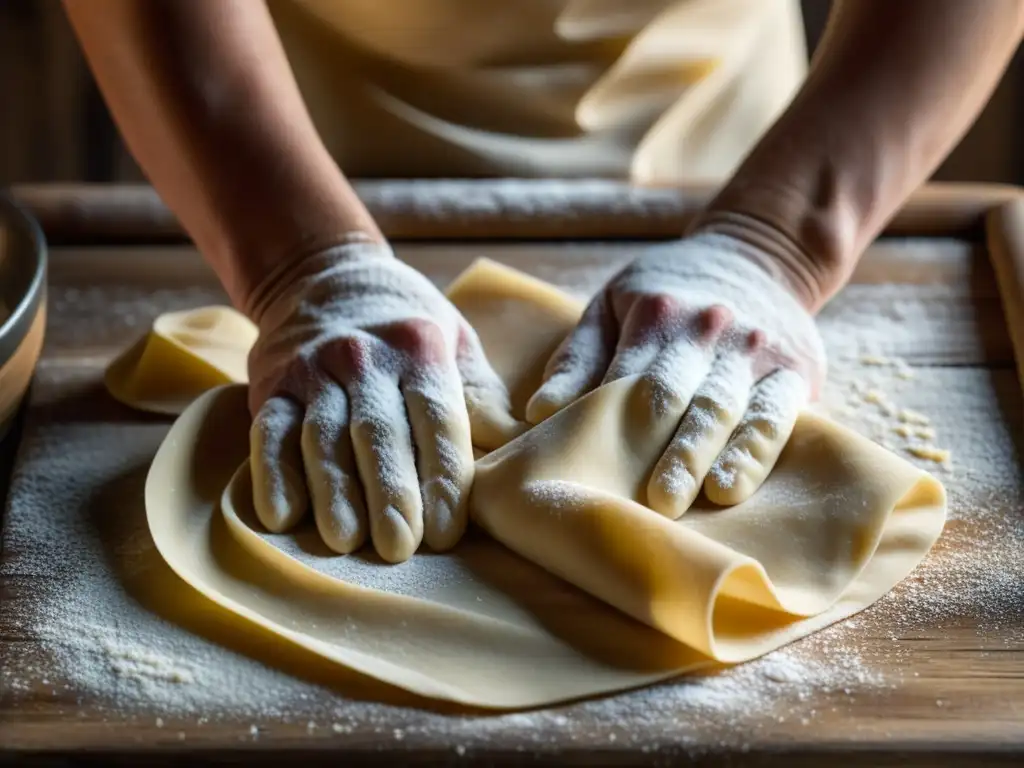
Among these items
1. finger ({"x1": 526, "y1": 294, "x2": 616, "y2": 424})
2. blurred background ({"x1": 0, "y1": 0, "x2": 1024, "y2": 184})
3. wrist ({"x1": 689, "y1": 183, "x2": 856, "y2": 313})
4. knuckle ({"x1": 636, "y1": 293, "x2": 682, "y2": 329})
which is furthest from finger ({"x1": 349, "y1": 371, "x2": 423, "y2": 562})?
blurred background ({"x1": 0, "y1": 0, "x2": 1024, "y2": 184})

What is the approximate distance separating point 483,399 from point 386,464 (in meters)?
0.14

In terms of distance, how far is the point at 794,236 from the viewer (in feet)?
3.94

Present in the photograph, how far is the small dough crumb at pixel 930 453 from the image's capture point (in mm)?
1097

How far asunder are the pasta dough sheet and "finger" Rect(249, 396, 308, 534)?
2 centimetres

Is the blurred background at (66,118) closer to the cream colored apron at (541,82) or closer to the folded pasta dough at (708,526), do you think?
the cream colored apron at (541,82)

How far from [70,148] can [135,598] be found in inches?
80.6

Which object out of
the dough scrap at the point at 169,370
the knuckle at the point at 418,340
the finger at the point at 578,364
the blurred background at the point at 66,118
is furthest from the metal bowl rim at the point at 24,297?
the blurred background at the point at 66,118

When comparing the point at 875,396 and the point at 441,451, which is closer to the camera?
the point at 441,451

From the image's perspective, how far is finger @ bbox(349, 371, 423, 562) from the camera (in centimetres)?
94

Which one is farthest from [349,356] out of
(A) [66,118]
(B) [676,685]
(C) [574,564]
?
(A) [66,118]

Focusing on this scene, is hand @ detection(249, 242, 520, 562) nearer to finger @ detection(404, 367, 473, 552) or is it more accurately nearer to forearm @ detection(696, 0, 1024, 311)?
finger @ detection(404, 367, 473, 552)

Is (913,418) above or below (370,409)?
below

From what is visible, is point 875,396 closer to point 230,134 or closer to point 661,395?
point 661,395

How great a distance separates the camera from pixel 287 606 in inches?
35.1
